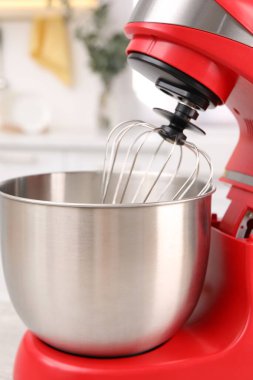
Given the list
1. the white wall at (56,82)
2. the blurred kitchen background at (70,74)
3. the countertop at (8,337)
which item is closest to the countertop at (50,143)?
the blurred kitchen background at (70,74)

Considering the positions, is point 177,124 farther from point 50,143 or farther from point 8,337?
point 50,143

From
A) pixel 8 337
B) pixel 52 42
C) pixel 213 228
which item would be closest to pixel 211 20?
pixel 213 228

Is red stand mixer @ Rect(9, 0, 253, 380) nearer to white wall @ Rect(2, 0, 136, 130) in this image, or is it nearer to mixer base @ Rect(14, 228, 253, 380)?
mixer base @ Rect(14, 228, 253, 380)

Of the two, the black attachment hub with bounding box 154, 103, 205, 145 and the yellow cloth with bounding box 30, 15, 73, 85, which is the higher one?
the yellow cloth with bounding box 30, 15, 73, 85

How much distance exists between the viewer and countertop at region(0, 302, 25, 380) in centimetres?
52

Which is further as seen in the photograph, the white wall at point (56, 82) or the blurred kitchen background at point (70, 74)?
the white wall at point (56, 82)

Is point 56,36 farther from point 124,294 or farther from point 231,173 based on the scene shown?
point 124,294

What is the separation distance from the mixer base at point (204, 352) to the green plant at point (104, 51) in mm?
1654

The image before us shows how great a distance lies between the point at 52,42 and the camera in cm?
226

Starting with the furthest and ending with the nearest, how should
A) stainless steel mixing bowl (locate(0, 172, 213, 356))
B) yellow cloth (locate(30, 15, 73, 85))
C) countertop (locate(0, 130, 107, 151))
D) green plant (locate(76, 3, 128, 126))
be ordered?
1. yellow cloth (locate(30, 15, 73, 85))
2. green plant (locate(76, 3, 128, 126))
3. countertop (locate(0, 130, 107, 151))
4. stainless steel mixing bowl (locate(0, 172, 213, 356))

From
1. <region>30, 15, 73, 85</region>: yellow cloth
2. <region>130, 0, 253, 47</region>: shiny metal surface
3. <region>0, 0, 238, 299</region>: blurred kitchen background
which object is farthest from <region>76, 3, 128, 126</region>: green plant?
<region>130, 0, 253, 47</region>: shiny metal surface

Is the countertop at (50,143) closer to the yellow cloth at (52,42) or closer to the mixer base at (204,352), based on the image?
the yellow cloth at (52,42)

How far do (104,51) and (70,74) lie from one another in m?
0.27

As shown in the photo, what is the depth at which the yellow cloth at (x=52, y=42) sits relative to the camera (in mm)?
2254
